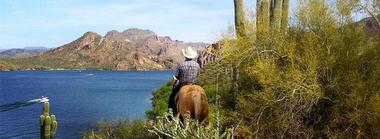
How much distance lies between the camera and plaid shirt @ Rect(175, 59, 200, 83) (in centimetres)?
1092

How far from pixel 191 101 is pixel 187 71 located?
67cm

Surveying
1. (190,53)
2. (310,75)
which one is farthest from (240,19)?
(190,53)

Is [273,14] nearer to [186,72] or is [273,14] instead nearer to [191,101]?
[186,72]

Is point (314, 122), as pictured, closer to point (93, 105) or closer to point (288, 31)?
point (288, 31)

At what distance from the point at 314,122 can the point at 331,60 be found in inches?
63.9

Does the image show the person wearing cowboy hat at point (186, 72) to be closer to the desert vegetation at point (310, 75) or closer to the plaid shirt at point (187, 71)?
the plaid shirt at point (187, 71)

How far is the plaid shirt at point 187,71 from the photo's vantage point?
35.8 ft

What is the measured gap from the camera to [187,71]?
1095cm

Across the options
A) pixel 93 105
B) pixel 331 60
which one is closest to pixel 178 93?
pixel 331 60

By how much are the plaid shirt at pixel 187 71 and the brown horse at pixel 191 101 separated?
0.80 feet

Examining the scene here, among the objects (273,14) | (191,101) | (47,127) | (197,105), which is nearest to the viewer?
(191,101)

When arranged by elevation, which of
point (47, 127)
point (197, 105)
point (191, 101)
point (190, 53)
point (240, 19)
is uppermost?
point (240, 19)

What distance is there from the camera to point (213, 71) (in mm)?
17328

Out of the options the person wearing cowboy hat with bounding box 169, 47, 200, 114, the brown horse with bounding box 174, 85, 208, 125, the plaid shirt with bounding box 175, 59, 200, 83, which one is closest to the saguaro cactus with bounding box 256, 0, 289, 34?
the person wearing cowboy hat with bounding box 169, 47, 200, 114
